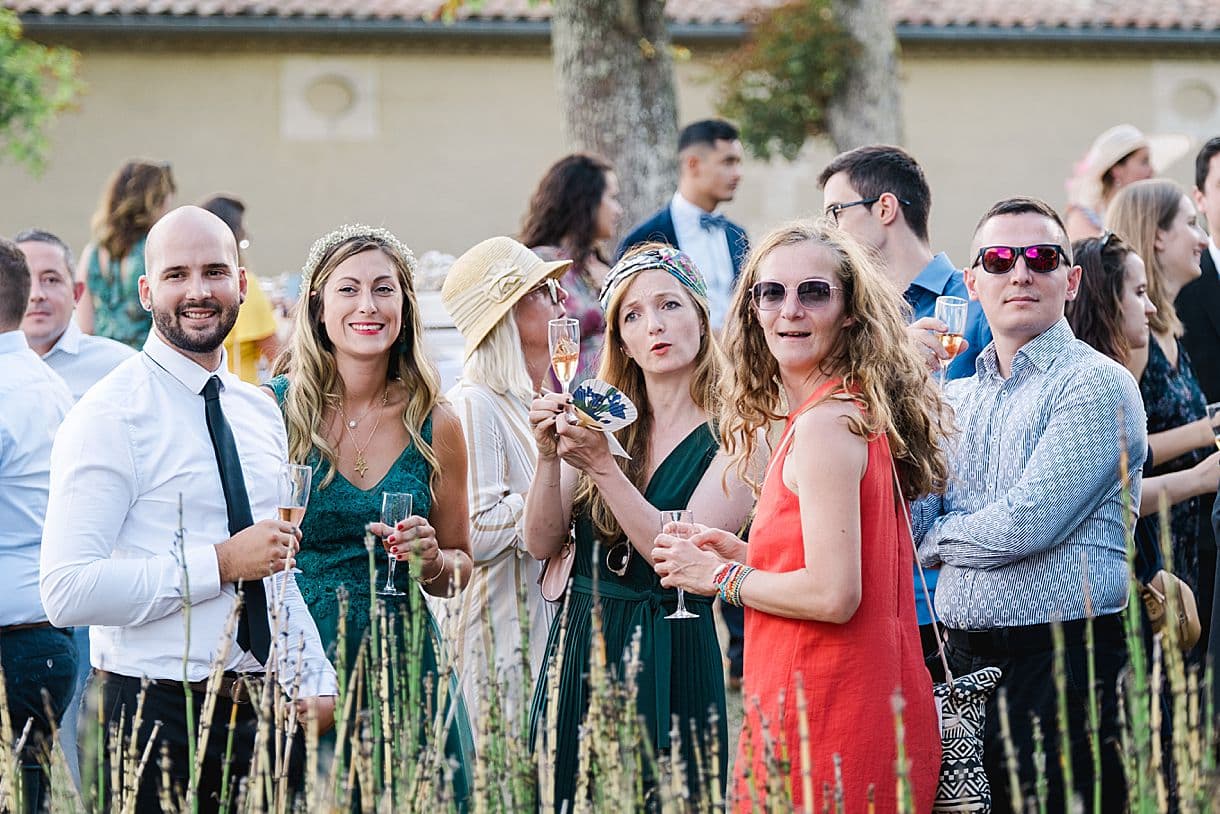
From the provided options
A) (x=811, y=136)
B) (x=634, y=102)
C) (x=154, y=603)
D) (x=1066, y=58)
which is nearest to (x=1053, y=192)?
(x=1066, y=58)

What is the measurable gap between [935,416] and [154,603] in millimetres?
1841

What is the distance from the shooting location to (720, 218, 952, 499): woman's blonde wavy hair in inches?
134

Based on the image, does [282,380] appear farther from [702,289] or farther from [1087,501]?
[1087,501]

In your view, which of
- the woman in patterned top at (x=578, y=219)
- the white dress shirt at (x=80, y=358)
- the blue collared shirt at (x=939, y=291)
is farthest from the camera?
the woman in patterned top at (x=578, y=219)

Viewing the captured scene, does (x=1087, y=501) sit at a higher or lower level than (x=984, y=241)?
lower

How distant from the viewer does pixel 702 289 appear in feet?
14.8

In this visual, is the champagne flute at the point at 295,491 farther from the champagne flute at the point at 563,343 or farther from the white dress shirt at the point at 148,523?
the champagne flute at the point at 563,343

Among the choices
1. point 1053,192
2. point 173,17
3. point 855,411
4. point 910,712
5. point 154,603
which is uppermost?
point 173,17

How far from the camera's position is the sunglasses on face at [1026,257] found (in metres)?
4.05

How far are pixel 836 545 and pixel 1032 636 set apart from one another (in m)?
0.93

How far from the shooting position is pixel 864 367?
342 centimetres

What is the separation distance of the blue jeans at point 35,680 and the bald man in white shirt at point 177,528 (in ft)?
2.77

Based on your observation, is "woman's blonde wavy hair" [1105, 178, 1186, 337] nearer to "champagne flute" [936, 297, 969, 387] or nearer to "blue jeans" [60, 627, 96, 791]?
"champagne flute" [936, 297, 969, 387]

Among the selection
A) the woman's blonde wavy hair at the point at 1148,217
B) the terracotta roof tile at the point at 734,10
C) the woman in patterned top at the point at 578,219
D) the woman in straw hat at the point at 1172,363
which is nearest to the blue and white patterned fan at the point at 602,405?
the woman in straw hat at the point at 1172,363
